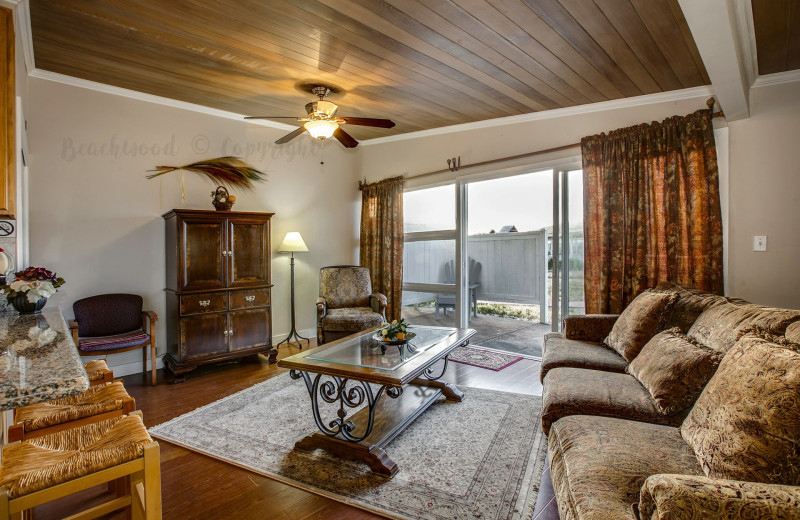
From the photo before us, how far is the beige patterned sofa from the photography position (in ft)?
3.07

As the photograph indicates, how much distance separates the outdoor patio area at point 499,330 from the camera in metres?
4.37

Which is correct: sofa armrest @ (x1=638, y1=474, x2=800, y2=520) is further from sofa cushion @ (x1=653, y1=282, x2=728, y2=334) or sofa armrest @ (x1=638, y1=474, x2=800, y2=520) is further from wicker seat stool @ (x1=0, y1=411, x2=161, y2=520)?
sofa cushion @ (x1=653, y1=282, x2=728, y2=334)

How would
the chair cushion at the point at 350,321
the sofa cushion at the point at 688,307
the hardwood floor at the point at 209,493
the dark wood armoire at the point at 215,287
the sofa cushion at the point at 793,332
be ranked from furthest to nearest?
the chair cushion at the point at 350,321 → the dark wood armoire at the point at 215,287 → the sofa cushion at the point at 688,307 → the hardwood floor at the point at 209,493 → the sofa cushion at the point at 793,332

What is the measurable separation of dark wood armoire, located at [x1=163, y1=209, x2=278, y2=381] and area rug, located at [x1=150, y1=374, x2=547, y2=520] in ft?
2.75

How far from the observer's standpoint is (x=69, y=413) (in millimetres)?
1541

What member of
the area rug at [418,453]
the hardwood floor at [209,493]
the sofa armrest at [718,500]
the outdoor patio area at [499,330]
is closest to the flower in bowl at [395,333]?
the area rug at [418,453]

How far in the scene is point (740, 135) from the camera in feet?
10.1

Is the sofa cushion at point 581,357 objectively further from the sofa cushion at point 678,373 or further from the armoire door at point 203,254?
the armoire door at point 203,254

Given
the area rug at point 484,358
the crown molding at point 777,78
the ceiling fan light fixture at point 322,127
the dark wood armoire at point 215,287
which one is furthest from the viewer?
the area rug at point 484,358

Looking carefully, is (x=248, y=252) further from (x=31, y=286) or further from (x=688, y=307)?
(x=688, y=307)

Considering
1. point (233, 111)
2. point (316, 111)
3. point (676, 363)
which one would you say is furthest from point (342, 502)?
point (233, 111)

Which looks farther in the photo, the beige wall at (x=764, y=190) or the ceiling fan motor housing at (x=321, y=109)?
the ceiling fan motor housing at (x=321, y=109)

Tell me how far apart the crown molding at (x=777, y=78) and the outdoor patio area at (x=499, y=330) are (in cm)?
274

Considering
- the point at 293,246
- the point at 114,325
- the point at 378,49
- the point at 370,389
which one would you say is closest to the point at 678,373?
the point at 370,389
